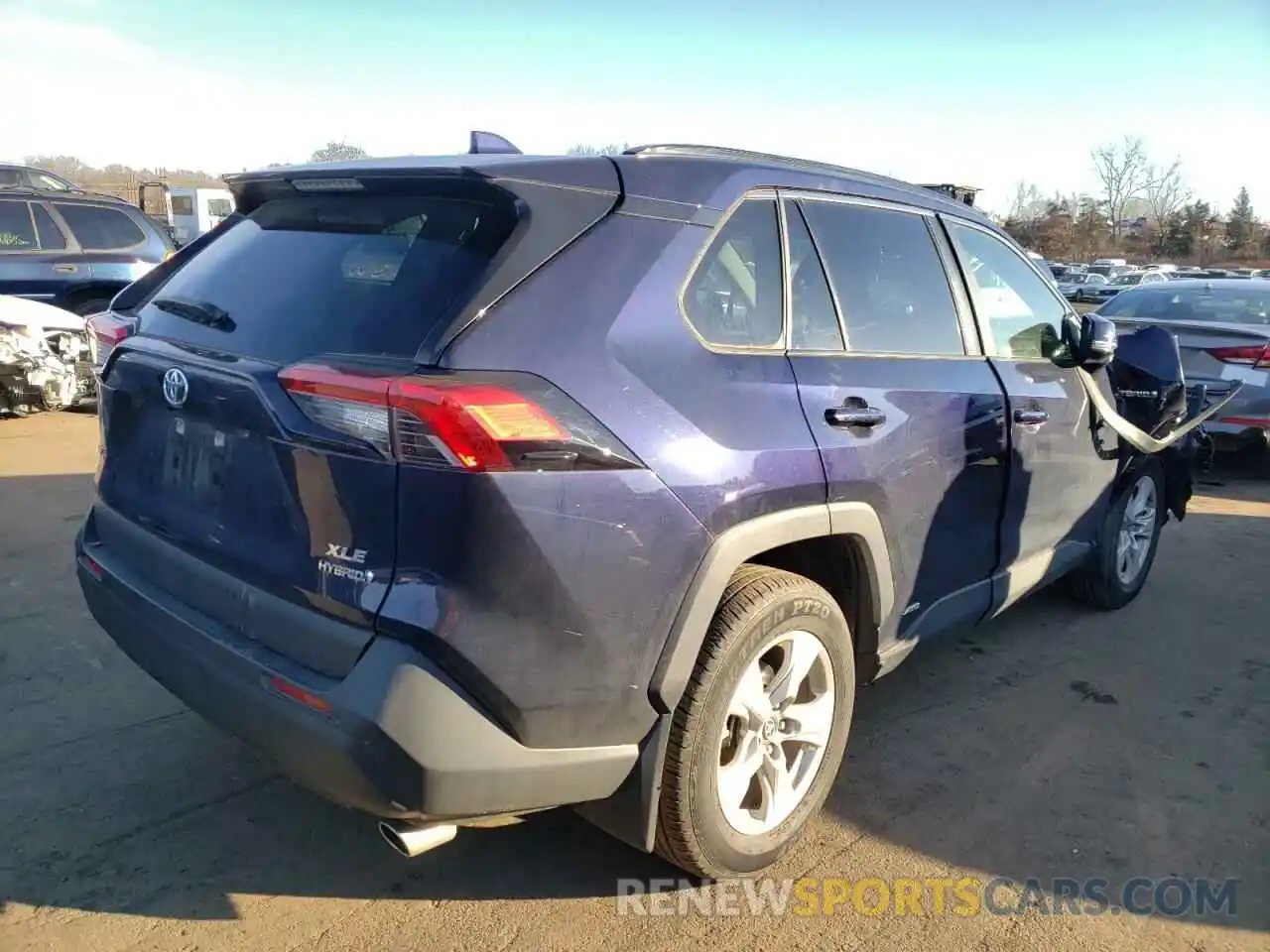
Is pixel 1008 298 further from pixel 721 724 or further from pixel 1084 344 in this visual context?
pixel 721 724

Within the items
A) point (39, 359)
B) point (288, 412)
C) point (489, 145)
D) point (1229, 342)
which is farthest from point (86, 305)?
point (1229, 342)

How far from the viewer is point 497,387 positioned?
6.61ft

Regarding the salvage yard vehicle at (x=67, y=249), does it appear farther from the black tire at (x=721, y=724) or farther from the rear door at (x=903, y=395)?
the black tire at (x=721, y=724)

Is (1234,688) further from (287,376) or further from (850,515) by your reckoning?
(287,376)

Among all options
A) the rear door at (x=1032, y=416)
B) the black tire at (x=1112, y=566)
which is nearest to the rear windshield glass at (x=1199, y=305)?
the black tire at (x=1112, y=566)

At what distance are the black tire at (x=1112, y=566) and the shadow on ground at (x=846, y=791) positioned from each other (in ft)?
1.10

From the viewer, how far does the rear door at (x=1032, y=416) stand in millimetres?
3658

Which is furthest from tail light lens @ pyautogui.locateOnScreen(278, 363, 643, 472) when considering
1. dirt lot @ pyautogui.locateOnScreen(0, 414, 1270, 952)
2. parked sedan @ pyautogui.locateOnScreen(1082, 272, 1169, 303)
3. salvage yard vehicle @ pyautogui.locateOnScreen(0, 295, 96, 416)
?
parked sedan @ pyautogui.locateOnScreen(1082, 272, 1169, 303)

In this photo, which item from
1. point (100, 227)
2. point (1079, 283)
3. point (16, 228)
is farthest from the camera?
point (1079, 283)

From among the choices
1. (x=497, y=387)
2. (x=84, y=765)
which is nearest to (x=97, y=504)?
(x=84, y=765)

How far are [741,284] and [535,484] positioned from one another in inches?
37.9

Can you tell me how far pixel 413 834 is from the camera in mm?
2146

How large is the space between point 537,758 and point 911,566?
1.52 metres

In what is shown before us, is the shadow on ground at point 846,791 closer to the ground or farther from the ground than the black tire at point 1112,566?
closer to the ground
